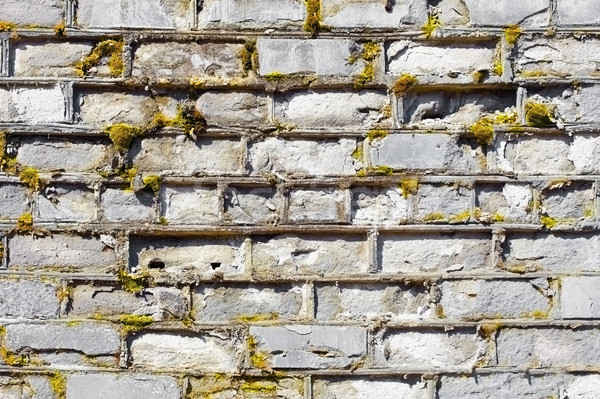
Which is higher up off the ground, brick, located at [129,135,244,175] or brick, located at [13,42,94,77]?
brick, located at [13,42,94,77]

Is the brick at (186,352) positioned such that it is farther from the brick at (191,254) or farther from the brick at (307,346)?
the brick at (191,254)

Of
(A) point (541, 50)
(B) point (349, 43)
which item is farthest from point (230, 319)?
(A) point (541, 50)

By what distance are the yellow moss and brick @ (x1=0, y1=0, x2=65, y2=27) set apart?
4.34 ft

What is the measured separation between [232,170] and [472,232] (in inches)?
34.3

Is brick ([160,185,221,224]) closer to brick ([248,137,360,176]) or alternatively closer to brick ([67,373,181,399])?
brick ([248,137,360,176])

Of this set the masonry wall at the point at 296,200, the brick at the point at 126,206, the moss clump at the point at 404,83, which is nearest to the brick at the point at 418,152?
the masonry wall at the point at 296,200

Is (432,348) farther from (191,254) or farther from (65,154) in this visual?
(65,154)

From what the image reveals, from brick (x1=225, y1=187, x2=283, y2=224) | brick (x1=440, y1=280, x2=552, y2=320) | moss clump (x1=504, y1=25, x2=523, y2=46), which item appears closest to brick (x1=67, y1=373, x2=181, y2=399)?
brick (x1=225, y1=187, x2=283, y2=224)

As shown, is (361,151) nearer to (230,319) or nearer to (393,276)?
(393,276)

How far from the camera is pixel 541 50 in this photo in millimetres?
2033

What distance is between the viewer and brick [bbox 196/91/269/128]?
2.02 metres

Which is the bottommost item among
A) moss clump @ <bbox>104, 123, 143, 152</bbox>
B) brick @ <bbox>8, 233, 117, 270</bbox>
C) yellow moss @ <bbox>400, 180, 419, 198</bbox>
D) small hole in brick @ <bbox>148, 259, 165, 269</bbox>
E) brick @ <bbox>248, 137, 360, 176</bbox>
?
small hole in brick @ <bbox>148, 259, 165, 269</bbox>

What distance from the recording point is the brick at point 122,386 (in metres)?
2.01

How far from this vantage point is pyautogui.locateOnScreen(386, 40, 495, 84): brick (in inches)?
79.8
